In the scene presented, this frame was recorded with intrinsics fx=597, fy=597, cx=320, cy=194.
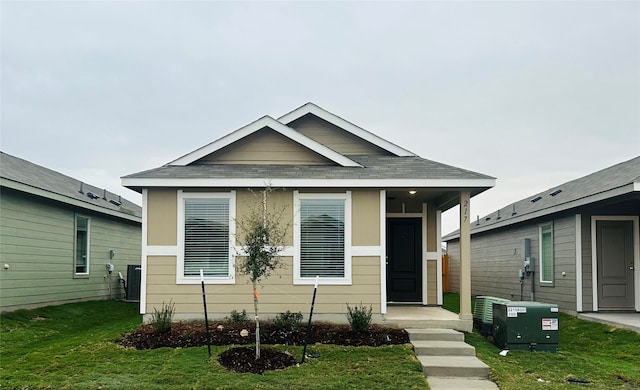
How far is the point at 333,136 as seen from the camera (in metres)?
13.1

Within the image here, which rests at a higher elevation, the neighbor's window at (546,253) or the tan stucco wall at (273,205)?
the tan stucco wall at (273,205)

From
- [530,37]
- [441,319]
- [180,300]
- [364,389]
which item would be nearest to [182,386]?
[364,389]

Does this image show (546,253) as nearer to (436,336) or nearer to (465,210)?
(465,210)

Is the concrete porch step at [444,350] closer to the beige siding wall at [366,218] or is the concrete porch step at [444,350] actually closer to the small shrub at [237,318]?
the beige siding wall at [366,218]

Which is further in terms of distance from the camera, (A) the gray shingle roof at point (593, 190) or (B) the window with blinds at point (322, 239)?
(A) the gray shingle roof at point (593, 190)

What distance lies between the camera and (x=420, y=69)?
52.2ft

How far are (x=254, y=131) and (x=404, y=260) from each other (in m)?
4.68

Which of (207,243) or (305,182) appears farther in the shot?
(207,243)

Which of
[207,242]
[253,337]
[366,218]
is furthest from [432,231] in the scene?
[253,337]

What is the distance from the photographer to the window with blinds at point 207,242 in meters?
10.5

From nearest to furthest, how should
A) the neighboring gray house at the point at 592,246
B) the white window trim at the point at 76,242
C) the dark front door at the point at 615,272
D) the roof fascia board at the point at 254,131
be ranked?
the roof fascia board at the point at 254,131
the neighboring gray house at the point at 592,246
the dark front door at the point at 615,272
the white window trim at the point at 76,242

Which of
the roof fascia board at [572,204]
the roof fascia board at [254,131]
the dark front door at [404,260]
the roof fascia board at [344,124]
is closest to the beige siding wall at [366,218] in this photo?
the roof fascia board at [254,131]

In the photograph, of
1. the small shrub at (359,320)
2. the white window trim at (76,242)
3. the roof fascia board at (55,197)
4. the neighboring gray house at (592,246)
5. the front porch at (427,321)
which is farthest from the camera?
the white window trim at (76,242)

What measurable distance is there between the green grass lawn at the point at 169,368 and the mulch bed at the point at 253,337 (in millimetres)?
268
